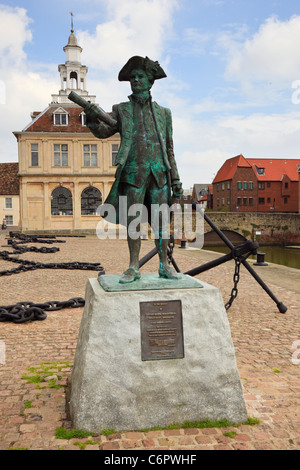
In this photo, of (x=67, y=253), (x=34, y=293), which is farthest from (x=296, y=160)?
(x=34, y=293)

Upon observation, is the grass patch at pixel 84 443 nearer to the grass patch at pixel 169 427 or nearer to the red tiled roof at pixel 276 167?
the grass patch at pixel 169 427

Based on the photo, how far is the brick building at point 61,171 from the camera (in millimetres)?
30125

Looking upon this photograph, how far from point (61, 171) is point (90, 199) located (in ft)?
9.87

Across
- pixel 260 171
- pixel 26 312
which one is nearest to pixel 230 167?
pixel 260 171

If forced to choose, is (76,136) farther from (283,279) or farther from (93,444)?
(93,444)

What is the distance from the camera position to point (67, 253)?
16016 millimetres

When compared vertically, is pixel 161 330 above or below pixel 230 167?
below

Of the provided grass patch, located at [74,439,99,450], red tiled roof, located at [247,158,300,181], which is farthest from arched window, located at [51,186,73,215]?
red tiled roof, located at [247,158,300,181]

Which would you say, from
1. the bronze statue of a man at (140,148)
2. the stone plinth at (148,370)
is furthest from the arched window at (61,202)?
the stone plinth at (148,370)

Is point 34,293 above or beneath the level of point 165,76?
beneath

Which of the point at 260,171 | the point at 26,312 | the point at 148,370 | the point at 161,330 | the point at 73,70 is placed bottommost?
the point at 26,312

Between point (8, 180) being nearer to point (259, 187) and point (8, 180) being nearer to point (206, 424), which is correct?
point (259, 187)

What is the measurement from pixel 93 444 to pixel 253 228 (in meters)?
41.4

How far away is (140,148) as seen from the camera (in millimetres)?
3557
